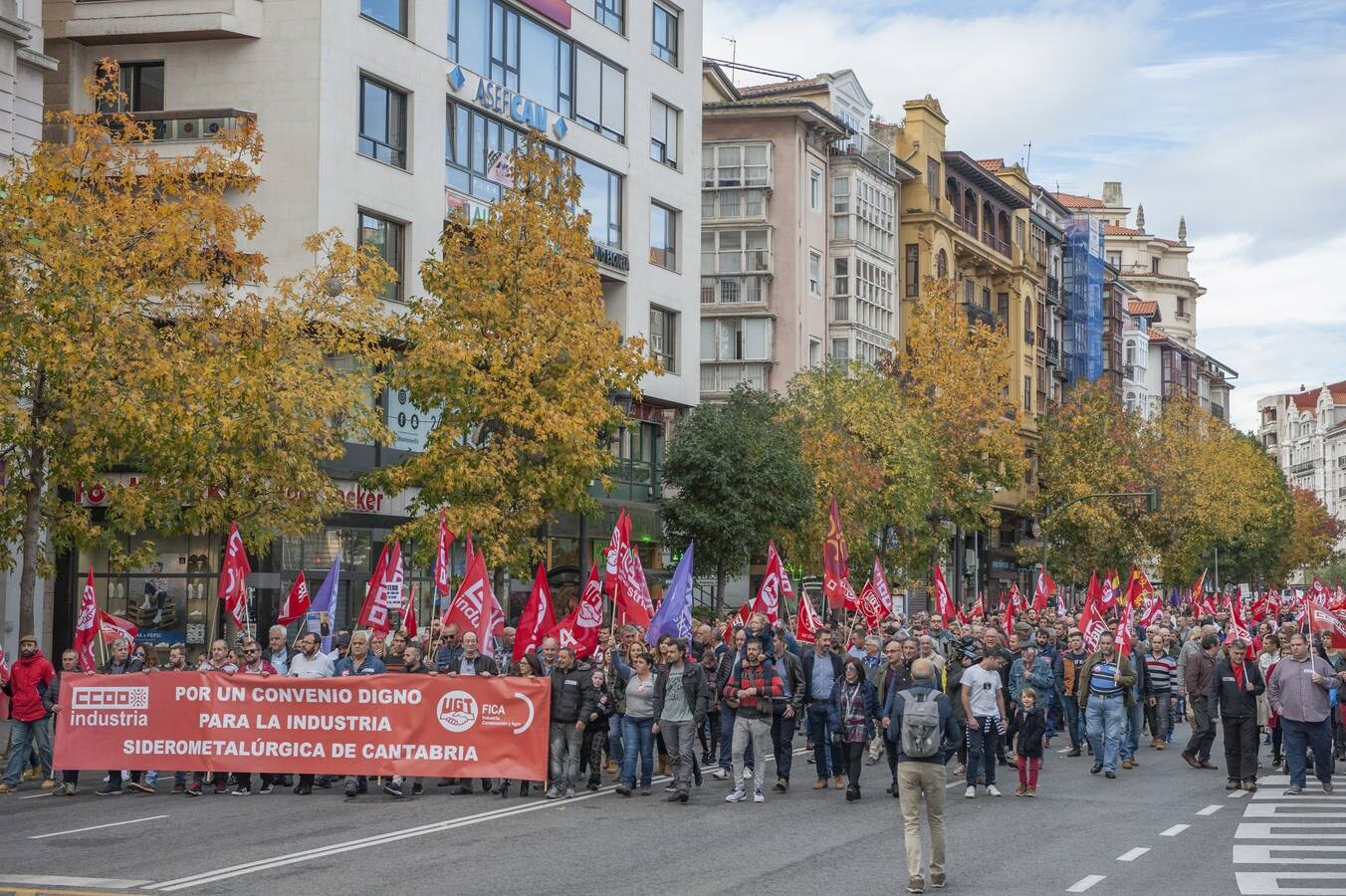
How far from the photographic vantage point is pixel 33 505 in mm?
24250

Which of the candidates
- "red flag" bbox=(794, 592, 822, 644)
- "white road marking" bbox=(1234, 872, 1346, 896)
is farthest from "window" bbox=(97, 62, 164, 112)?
"white road marking" bbox=(1234, 872, 1346, 896)

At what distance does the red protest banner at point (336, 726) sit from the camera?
64.1ft

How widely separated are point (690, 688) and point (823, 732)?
6.62ft

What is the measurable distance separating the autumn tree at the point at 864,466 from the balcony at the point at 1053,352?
136 ft

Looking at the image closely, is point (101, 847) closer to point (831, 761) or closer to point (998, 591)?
point (831, 761)

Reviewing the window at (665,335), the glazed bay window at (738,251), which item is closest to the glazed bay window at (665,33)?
the window at (665,335)

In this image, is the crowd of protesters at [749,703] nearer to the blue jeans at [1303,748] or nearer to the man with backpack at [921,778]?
the blue jeans at [1303,748]

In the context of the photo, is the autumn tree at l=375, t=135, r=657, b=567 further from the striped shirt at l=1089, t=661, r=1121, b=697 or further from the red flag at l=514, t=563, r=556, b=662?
the striped shirt at l=1089, t=661, r=1121, b=697

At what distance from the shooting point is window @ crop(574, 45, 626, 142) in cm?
4456

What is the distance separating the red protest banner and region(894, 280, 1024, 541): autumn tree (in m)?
34.8

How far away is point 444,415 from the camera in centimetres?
3105

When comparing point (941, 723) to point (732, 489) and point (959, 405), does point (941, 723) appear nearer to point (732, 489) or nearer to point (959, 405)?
point (732, 489)

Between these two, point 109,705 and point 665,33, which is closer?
point 109,705

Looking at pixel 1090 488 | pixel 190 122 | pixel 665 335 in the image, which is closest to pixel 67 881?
pixel 190 122
